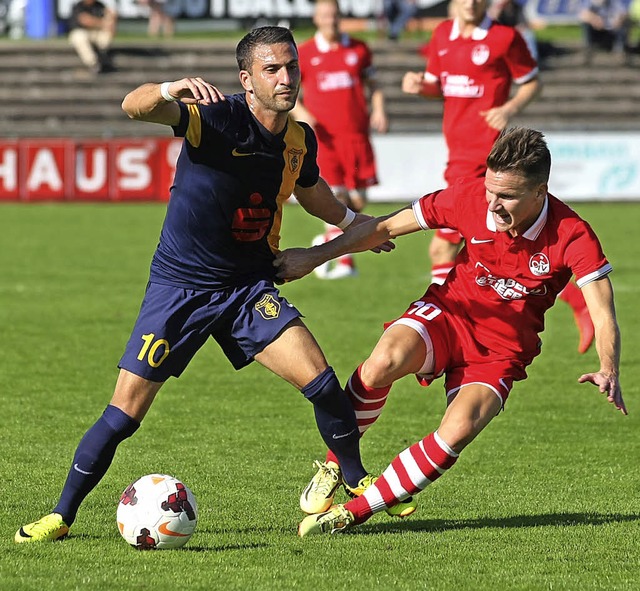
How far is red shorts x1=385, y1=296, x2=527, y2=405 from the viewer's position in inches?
214

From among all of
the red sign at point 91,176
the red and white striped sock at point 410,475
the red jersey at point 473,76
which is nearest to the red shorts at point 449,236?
the red jersey at point 473,76

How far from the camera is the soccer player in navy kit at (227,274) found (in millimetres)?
5031

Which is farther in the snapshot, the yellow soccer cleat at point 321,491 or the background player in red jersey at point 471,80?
the background player in red jersey at point 471,80

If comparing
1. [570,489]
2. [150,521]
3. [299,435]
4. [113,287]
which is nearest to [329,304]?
[113,287]

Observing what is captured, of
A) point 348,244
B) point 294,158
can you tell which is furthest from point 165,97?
point 348,244

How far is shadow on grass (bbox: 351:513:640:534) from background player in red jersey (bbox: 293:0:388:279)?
8.13 m

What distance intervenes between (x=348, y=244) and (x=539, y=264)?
827 millimetres

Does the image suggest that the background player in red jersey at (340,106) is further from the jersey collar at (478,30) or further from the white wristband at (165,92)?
the white wristband at (165,92)

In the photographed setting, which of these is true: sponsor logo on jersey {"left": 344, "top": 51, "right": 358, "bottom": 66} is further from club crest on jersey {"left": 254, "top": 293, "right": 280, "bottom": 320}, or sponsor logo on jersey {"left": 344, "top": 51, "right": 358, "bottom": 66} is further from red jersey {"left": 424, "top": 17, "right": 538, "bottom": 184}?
club crest on jersey {"left": 254, "top": 293, "right": 280, "bottom": 320}

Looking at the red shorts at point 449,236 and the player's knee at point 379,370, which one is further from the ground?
the player's knee at point 379,370

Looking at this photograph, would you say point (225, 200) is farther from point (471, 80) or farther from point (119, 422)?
point (471, 80)

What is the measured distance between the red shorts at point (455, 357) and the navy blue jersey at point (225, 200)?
0.78 metres

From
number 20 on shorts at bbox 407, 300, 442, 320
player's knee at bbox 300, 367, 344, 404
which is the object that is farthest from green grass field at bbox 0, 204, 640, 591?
number 20 on shorts at bbox 407, 300, 442, 320

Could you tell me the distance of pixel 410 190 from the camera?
2066 centimetres
